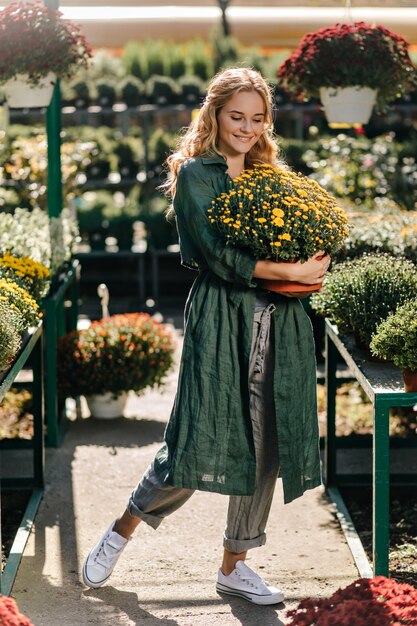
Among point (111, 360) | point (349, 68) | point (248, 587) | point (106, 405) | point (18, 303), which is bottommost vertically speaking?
point (106, 405)

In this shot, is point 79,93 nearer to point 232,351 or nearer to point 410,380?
point 232,351

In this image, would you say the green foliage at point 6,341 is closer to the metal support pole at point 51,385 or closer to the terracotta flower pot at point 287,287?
the terracotta flower pot at point 287,287

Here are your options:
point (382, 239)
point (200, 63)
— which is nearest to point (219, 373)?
point (382, 239)

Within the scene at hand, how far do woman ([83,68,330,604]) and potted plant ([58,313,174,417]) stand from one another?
7.07ft

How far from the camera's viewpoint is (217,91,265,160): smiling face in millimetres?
3088

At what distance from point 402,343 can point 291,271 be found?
342mm

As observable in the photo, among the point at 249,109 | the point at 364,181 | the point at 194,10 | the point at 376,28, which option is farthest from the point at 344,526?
the point at 194,10

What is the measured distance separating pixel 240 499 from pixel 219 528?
800 mm

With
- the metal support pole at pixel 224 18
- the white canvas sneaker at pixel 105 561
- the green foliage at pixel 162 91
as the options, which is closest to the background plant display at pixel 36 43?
the white canvas sneaker at pixel 105 561

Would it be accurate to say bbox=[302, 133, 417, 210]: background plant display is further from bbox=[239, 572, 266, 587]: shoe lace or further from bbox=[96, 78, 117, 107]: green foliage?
bbox=[239, 572, 266, 587]: shoe lace

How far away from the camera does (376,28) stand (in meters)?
4.91

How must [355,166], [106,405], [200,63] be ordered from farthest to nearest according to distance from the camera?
[200,63]
[355,166]
[106,405]

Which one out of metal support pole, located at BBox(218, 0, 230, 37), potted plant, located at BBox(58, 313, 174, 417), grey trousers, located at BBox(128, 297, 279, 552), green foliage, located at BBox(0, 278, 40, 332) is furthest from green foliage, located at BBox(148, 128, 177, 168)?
grey trousers, located at BBox(128, 297, 279, 552)

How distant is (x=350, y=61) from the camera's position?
4.80 metres
